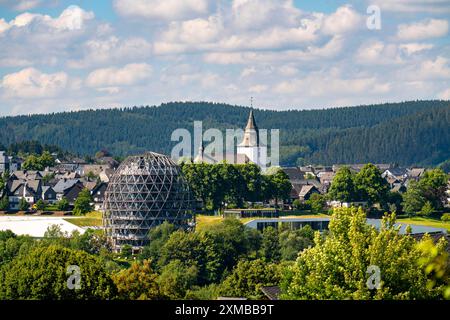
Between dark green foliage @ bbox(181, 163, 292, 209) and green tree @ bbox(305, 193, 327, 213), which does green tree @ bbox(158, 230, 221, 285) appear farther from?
green tree @ bbox(305, 193, 327, 213)

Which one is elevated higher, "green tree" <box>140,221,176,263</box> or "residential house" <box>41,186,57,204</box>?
"residential house" <box>41,186,57,204</box>

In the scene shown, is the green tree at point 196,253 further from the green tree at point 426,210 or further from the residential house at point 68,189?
the residential house at point 68,189

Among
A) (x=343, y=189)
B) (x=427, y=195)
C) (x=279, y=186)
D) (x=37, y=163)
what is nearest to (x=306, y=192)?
(x=343, y=189)

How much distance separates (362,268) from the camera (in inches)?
1101

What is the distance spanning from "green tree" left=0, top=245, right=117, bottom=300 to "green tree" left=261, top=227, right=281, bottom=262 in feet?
95.8

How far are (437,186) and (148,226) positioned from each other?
124 feet

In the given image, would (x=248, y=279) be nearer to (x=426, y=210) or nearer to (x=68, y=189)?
(x=426, y=210)

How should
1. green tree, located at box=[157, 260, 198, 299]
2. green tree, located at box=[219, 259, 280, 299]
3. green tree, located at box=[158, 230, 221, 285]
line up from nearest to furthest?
Answer: 1. green tree, located at box=[157, 260, 198, 299]
2. green tree, located at box=[219, 259, 280, 299]
3. green tree, located at box=[158, 230, 221, 285]

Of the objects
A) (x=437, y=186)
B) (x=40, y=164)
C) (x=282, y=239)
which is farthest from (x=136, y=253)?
(x=40, y=164)

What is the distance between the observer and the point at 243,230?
6775 centimetres

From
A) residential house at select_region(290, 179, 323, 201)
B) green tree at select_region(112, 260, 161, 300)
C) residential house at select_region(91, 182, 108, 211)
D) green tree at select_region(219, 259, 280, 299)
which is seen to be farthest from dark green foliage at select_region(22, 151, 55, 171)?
green tree at select_region(112, 260, 161, 300)

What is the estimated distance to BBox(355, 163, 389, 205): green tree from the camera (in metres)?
100
